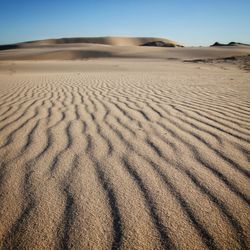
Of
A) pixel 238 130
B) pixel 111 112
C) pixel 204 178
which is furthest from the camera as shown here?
pixel 111 112

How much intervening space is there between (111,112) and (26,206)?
250cm

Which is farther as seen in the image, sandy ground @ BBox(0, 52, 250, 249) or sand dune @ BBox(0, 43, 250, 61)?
sand dune @ BBox(0, 43, 250, 61)

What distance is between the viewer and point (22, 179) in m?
2.00

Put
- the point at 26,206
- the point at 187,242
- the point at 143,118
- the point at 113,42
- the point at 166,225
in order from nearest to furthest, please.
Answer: the point at 187,242 < the point at 166,225 < the point at 26,206 < the point at 143,118 < the point at 113,42

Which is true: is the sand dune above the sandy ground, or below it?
below

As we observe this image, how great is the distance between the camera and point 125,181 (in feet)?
6.35

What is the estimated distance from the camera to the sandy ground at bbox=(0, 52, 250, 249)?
4.68 ft

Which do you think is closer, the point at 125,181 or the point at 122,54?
the point at 125,181

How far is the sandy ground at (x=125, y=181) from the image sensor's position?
143cm

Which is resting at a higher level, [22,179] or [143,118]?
[22,179]

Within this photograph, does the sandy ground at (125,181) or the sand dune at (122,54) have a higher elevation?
the sandy ground at (125,181)

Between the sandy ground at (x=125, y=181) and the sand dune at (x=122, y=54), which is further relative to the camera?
the sand dune at (x=122, y=54)

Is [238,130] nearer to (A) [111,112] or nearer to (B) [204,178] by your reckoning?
(B) [204,178]

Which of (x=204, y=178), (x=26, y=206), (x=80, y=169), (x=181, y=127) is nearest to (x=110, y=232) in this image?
(x=26, y=206)
